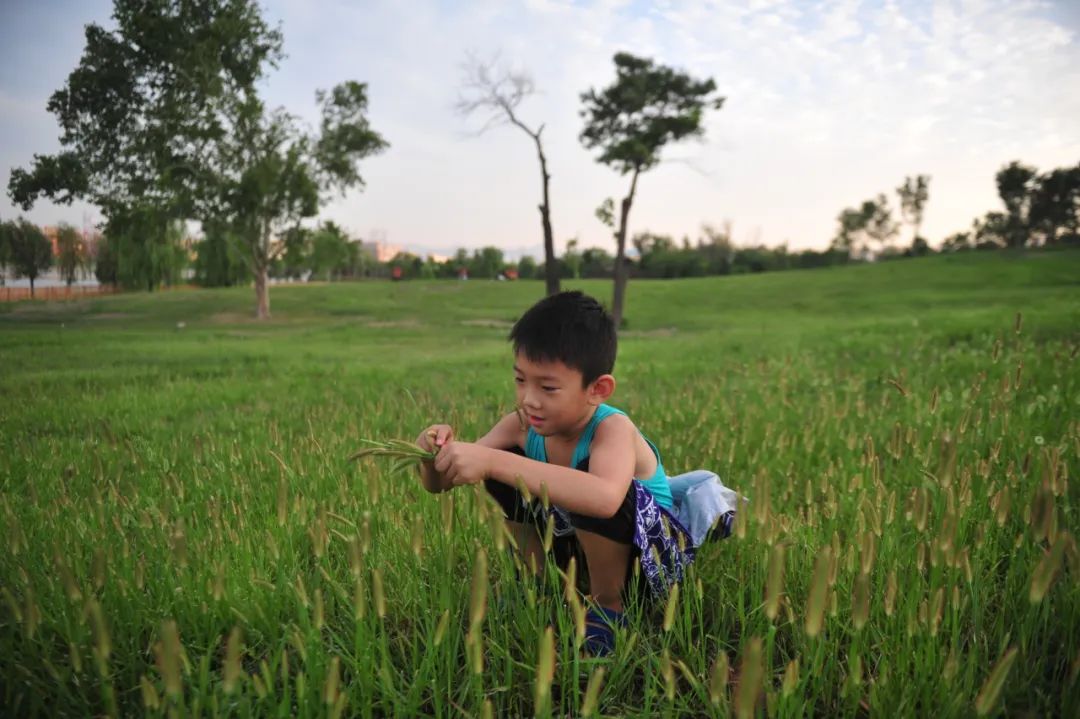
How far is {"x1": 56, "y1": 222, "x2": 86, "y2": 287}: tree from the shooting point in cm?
982

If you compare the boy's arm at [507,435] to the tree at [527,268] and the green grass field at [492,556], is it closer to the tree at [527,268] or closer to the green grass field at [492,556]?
the green grass field at [492,556]

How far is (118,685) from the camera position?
2.05m

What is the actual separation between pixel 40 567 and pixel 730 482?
3.59 metres

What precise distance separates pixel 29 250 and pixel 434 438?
930 centimetres

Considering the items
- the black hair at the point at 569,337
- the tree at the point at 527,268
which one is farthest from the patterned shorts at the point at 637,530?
the tree at the point at 527,268

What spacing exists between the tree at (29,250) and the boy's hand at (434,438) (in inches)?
356

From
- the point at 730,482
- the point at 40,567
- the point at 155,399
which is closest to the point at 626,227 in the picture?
the point at 155,399

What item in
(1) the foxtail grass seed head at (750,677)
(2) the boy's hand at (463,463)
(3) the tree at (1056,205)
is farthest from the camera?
(3) the tree at (1056,205)

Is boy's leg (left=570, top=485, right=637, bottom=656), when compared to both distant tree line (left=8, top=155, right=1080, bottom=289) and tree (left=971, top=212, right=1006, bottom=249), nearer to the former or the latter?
distant tree line (left=8, top=155, right=1080, bottom=289)

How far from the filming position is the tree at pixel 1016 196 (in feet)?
206

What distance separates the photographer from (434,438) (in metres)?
2.41

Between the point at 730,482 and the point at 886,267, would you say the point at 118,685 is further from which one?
the point at 886,267

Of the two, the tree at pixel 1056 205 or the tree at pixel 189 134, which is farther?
the tree at pixel 1056 205

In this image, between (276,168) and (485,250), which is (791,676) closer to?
(276,168)
